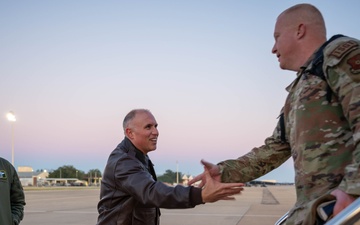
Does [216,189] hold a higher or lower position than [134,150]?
lower

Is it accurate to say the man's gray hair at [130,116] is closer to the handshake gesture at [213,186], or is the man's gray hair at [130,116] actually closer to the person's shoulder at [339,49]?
the handshake gesture at [213,186]

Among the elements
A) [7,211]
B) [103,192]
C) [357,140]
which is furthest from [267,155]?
[7,211]

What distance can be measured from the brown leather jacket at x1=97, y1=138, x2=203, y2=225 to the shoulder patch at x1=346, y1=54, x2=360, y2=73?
4.56ft

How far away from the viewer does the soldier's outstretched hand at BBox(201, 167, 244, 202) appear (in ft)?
8.62

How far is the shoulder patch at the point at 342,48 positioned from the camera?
1.86 m

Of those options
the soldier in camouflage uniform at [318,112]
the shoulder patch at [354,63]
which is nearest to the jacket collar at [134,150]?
the soldier in camouflage uniform at [318,112]

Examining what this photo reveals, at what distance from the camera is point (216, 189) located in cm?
267

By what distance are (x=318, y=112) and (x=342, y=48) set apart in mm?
294

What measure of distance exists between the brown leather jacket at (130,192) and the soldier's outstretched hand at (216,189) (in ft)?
0.63

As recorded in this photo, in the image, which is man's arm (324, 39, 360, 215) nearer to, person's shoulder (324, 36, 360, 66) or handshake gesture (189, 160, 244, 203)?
person's shoulder (324, 36, 360, 66)

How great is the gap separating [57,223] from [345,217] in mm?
11639

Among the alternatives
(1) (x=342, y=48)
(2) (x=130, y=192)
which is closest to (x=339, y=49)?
(1) (x=342, y=48)

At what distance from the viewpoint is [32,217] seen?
45.0 feet

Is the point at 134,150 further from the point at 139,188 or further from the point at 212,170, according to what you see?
the point at 212,170
